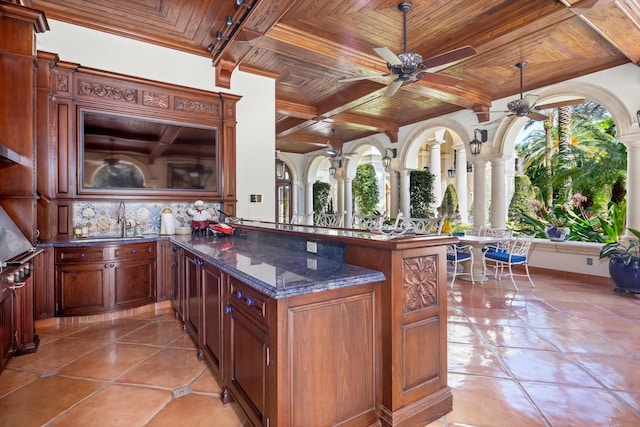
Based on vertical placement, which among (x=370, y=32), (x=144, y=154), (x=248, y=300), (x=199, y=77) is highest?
(x=370, y=32)

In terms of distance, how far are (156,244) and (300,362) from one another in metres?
2.81

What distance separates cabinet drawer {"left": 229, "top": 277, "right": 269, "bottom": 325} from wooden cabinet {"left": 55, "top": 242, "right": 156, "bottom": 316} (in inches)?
87.2

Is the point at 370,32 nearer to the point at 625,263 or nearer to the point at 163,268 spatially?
the point at 163,268

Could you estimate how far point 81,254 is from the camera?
10.5ft

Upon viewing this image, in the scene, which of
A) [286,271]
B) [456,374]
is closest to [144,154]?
[286,271]

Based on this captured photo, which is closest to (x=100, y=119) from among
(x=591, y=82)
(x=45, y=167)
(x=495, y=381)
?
(x=45, y=167)

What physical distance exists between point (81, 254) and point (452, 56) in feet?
14.0

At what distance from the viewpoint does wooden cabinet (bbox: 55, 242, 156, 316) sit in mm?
3191

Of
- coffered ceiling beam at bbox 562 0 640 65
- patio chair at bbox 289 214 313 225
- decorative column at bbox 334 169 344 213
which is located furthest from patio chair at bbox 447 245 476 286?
decorative column at bbox 334 169 344 213

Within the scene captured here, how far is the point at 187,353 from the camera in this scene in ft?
8.73

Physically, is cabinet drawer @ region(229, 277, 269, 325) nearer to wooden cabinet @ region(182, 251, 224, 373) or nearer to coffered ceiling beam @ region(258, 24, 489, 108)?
wooden cabinet @ region(182, 251, 224, 373)

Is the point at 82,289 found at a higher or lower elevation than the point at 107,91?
lower

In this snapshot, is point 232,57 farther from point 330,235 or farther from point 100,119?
point 330,235

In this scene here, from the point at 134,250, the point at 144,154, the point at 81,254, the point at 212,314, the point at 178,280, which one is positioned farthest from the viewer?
the point at 144,154
